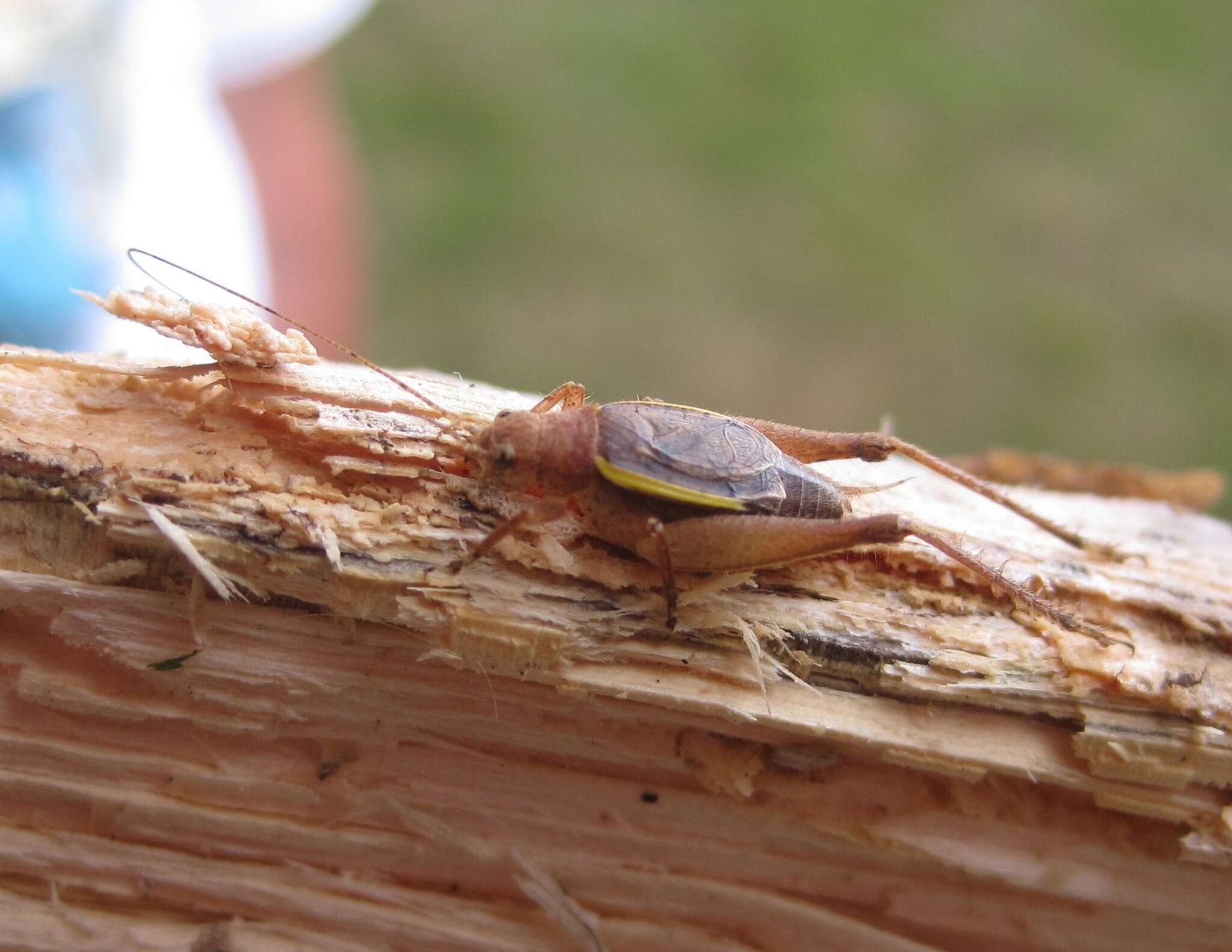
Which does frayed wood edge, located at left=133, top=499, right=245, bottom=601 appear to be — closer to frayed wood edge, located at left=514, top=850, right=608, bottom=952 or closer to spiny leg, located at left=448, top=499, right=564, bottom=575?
spiny leg, located at left=448, top=499, right=564, bottom=575

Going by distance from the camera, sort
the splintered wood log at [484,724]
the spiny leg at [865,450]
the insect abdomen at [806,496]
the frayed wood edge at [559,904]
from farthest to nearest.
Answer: the spiny leg at [865,450] → the insect abdomen at [806,496] → the frayed wood edge at [559,904] → the splintered wood log at [484,724]

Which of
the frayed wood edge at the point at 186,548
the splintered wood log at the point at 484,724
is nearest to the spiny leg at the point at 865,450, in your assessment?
the splintered wood log at the point at 484,724

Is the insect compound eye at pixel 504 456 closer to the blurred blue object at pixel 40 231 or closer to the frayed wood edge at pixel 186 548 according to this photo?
→ the frayed wood edge at pixel 186 548

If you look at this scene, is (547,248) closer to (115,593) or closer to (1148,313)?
(1148,313)

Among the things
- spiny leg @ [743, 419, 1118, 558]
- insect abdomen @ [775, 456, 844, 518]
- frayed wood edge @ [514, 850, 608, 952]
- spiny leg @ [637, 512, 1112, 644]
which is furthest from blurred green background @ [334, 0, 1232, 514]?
frayed wood edge @ [514, 850, 608, 952]

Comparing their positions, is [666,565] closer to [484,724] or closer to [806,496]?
[806,496]

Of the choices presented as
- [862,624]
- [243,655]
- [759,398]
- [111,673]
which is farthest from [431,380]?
[759,398]

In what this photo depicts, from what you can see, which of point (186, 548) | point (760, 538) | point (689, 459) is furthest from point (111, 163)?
point (760, 538)

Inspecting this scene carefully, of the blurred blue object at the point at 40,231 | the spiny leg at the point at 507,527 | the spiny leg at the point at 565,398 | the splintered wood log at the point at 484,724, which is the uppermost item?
the blurred blue object at the point at 40,231
